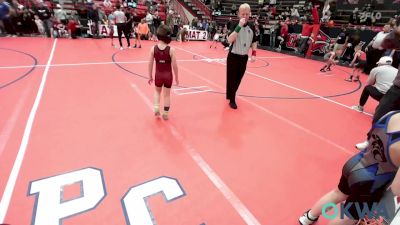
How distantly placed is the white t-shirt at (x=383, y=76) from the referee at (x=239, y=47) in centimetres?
246

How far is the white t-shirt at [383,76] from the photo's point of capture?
4746 mm

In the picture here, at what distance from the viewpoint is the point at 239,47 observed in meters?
4.91

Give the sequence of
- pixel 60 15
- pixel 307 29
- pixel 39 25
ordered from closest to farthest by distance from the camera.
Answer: pixel 39 25 < pixel 60 15 < pixel 307 29

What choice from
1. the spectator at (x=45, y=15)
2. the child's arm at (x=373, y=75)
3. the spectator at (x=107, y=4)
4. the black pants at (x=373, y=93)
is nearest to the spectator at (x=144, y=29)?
the spectator at (x=107, y=4)

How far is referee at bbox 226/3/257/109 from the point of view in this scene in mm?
4527

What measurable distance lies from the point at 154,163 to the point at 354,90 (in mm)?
7165

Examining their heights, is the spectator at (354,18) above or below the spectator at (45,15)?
above

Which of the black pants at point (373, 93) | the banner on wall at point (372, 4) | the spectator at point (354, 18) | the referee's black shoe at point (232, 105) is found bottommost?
the referee's black shoe at point (232, 105)

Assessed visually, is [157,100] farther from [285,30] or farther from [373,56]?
[285,30]

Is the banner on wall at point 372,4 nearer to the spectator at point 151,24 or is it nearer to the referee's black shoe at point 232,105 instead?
the spectator at point 151,24

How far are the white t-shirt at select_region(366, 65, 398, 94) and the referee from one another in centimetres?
246

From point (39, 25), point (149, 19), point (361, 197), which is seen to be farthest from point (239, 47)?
point (149, 19)

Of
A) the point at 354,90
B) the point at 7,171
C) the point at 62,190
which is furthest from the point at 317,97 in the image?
the point at 7,171

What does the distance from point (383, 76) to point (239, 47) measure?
2868 mm
